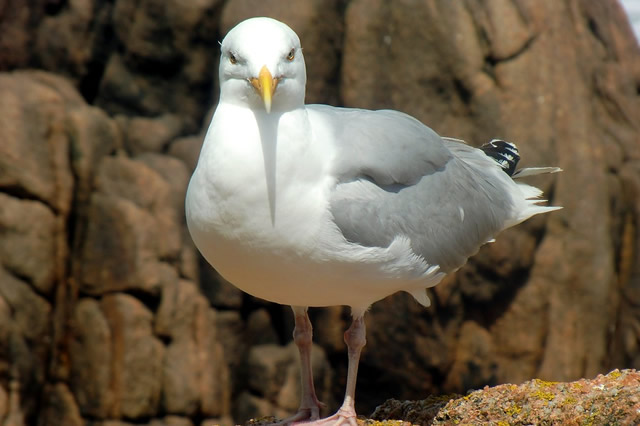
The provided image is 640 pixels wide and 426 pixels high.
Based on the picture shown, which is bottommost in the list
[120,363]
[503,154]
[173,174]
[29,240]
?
[120,363]

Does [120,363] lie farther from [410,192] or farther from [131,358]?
[410,192]

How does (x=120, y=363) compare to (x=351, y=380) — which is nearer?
(x=351, y=380)

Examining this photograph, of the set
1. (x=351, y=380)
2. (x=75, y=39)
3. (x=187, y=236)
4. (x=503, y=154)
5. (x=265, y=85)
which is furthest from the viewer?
(x=75, y=39)

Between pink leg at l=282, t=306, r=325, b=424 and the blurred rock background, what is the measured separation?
3.23 m

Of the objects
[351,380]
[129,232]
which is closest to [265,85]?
[351,380]

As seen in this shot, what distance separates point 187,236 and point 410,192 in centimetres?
380

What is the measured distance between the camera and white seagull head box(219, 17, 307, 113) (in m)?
2.58

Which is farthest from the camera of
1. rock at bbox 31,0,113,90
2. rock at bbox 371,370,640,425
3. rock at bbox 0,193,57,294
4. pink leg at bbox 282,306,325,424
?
rock at bbox 31,0,113,90

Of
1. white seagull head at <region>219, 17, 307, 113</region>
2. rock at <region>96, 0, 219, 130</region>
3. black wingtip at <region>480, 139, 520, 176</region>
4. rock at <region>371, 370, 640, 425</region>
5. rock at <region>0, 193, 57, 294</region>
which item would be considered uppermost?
rock at <region>96, 0, 219, 130</region>

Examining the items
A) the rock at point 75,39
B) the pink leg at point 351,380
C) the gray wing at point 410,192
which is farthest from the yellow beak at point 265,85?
the rock at point 75,39

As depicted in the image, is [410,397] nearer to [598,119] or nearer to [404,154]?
[598,119]

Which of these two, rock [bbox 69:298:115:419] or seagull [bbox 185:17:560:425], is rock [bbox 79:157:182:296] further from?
seagull [bbox 185:17:560:425]

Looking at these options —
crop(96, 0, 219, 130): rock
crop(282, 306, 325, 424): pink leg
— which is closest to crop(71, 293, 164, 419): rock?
crop(96, 0, 219, 130): rock

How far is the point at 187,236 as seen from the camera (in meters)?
6.70
